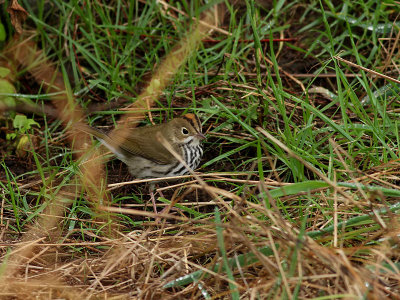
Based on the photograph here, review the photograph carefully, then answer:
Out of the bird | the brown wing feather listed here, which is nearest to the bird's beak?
the bird

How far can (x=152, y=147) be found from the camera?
4.61m

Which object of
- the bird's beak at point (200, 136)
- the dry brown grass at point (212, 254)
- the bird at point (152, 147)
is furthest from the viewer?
the bird at point (152, 147)

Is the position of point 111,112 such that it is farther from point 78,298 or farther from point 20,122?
point 78,298

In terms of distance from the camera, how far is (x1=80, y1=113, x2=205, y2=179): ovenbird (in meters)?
4.51

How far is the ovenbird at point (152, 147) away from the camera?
451 cm

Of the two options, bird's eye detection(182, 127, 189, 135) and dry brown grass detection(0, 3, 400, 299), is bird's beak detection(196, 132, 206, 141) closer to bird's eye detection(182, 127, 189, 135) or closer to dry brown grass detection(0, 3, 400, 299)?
bird's eye detection(182, 127, 189, 135)

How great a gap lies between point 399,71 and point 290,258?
2.42 metres

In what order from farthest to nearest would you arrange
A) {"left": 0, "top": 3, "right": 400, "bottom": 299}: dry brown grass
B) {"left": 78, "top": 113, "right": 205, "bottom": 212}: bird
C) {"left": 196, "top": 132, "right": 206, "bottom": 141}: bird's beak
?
{"left": 78, "top": 113, "right": 205, "bottom": 212}: bird
{"left": 196, "top": 132, "right": 206, "bottom": 141}: bird's beak
{"left": 0, "top": 3, "right": 400, "bottom": 299}: dry brown grass

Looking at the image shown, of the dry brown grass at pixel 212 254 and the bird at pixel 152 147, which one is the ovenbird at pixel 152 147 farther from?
the dry brown grass at pixel 212 254

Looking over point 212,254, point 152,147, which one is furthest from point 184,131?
point 212,254

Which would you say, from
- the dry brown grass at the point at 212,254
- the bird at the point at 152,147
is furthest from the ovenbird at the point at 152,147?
the dry brown grass at the point at 212,254

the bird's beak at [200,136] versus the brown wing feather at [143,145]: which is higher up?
the bird's beak at [200,136]

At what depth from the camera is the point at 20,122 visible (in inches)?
188

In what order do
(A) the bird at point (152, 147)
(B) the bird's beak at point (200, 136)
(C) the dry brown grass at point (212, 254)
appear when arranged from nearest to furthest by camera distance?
(C) the dry brown grass at point (212, 254) < (B) the bird's beak at point (200, 136) < (A) the bird at point (152, 147)
